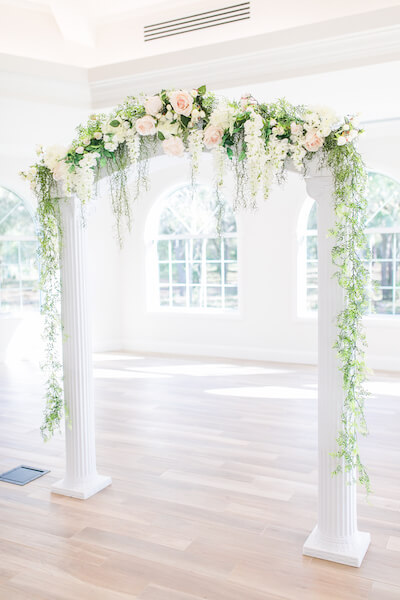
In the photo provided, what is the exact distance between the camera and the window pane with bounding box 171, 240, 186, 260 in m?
8.42

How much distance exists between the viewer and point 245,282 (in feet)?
25.3

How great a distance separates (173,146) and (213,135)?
8.8 inches

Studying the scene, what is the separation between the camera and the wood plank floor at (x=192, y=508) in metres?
2.47

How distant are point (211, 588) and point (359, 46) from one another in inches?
158

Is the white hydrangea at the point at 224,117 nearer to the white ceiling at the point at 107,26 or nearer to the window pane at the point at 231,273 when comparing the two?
the white ceiling at the point at 107,26

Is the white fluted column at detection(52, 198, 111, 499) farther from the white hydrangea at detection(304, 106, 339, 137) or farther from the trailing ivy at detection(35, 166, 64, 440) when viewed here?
the white hydrangea at detection(304, 106, 339, 137)

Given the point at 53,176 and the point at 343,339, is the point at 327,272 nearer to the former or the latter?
the point at 343,339

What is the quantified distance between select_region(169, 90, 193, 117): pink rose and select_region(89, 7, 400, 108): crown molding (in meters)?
2.26

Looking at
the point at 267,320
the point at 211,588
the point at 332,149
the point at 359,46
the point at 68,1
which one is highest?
the point at 68,1

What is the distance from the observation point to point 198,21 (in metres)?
5.20

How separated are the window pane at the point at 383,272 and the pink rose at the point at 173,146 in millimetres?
5086

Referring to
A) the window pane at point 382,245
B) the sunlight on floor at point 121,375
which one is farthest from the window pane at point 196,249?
the window pane at point 382,245

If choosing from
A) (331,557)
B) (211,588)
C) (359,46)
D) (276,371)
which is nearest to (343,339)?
(331,557)

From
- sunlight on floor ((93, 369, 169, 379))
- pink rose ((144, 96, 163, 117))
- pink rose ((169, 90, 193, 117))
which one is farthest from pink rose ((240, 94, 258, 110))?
sunlight on floor ((93, 369, 169, 379))
